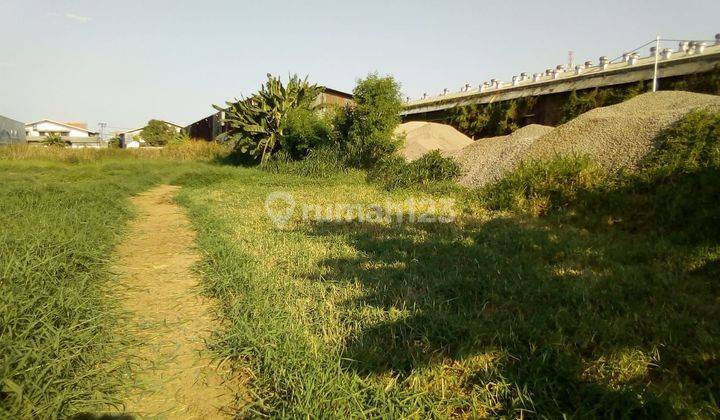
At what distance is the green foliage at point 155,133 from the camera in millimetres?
46969

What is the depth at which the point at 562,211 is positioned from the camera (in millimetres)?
4953

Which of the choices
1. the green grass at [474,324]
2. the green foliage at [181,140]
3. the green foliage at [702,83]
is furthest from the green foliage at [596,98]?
the green foliage at [181,140]

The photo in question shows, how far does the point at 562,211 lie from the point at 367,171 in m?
5.78

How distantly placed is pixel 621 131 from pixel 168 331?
695 cm

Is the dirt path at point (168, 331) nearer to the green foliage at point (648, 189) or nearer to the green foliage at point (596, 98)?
the green foliage at point (648, 189)

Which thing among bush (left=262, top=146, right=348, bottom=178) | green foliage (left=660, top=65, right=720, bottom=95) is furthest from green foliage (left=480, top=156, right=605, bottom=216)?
green foliage (left=660, top=65, right=720, bottom=95)

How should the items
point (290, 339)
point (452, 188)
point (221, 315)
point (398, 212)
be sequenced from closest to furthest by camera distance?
point (290, 339)
point (221, 315)
point (398, 212)
point (452, 188)

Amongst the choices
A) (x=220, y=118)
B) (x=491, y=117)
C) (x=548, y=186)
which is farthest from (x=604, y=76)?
(x=220, y=118)

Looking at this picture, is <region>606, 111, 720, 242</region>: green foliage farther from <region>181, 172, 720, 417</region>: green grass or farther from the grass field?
<region>181, 172, 720, 417</region>: green grass

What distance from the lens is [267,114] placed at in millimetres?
13398

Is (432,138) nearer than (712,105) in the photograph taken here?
No

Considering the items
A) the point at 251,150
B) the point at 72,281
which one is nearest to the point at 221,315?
the point at 72,281

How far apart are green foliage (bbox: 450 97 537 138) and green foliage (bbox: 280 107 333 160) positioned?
5.18 metres

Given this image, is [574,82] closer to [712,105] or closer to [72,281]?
[712,105]
